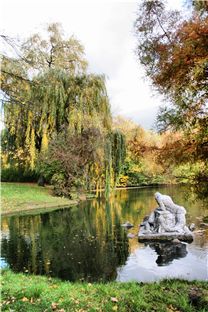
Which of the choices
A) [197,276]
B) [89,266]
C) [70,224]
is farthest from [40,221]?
[197,276]

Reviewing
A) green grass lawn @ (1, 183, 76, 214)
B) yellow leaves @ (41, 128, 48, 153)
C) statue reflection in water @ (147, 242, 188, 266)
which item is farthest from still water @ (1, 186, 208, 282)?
yellow leaves @ (41, 128, 48, 153)

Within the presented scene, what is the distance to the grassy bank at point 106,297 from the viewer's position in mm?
4855

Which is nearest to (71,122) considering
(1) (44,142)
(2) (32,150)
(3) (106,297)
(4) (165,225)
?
(1) (44,142)

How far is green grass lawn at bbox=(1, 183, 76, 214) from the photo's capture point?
1886 cm

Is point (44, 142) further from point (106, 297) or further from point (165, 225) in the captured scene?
point (106, 297)

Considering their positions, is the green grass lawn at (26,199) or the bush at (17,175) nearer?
the green grass lawn at (26,199)

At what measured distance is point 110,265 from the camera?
869cm

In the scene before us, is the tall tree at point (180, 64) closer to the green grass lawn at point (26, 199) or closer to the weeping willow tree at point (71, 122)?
the green grass lawn at point (26, 199)

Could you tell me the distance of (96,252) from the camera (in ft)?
32.6

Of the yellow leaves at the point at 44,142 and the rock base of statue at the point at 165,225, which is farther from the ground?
the yellow leaves at the point at 44,142

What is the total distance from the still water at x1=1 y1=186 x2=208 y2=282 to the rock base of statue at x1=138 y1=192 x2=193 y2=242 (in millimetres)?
393

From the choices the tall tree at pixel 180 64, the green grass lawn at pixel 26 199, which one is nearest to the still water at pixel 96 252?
the tall tree at pixel 180 64

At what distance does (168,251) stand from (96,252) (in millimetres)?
2108

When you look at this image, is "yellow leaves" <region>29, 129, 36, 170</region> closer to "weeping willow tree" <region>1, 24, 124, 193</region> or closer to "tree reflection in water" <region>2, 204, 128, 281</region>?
"weeping willow tree" <region>1, 24, 124, 193</region>
